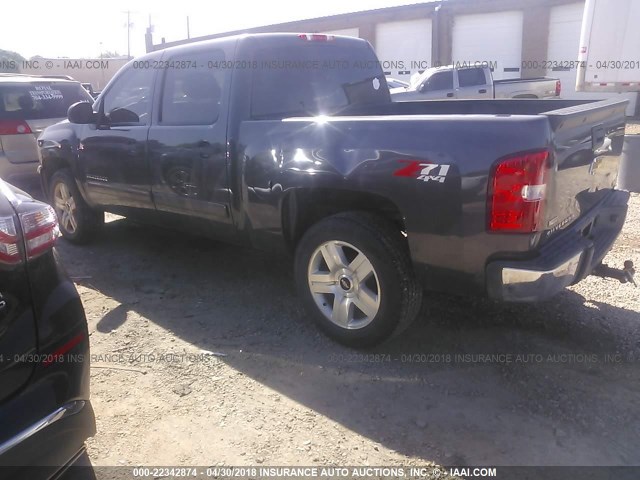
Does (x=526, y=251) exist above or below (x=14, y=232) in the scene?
below

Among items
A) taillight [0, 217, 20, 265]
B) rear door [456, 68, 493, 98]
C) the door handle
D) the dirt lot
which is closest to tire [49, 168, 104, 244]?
the dirt lot

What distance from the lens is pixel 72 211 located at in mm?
5648

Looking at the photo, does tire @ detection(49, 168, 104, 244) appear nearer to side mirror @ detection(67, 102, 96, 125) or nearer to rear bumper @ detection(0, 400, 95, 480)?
side mirror @ detection(67, 102, 96, 125)

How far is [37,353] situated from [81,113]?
3.48 metres

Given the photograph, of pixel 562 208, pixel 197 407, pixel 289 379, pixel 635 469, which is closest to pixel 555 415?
pixel 635 469

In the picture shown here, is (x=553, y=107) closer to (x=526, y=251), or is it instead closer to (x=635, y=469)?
(x=526, y=251)

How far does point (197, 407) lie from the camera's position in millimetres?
2979

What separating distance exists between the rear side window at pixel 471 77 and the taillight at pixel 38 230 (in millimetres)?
13313

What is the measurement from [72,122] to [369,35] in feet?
77.3

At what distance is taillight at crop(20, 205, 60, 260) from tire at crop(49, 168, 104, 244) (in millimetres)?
3518

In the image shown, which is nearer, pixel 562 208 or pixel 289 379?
pixel 562 208

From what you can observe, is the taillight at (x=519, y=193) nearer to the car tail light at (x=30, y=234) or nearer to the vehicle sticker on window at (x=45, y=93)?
the car tail light at (x=30, y=234)

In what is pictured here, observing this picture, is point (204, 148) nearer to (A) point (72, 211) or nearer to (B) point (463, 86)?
(A) point (72, 211)

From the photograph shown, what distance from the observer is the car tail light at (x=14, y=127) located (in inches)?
285
